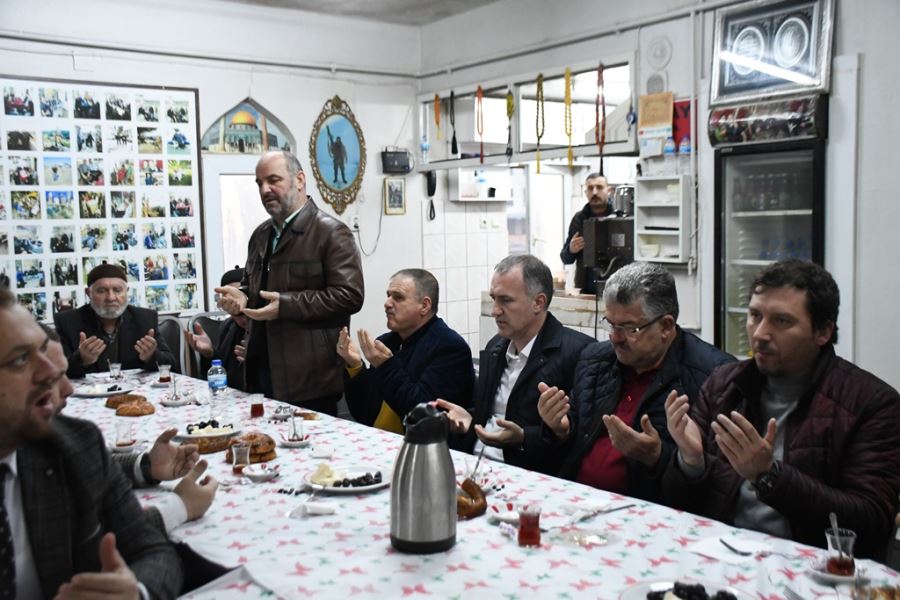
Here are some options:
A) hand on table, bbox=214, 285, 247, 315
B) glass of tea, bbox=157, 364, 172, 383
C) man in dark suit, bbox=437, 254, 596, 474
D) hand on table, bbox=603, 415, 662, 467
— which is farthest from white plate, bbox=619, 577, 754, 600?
glass of tea, bbox=157, 364, 172, 383

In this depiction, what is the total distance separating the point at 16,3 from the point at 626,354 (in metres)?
4.38

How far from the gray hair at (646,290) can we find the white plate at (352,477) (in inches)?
34.9

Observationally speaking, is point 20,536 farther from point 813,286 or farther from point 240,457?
point 813,286

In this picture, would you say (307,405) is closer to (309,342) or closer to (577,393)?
(309,342)

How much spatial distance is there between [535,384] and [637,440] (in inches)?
26.7

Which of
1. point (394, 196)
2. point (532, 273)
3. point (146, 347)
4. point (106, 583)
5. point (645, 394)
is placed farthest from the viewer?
point (394, 196)

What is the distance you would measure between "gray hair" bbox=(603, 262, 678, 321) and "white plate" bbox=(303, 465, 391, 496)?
34.9 inches

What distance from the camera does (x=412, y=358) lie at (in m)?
3.36

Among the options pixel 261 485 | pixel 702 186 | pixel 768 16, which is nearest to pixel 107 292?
pixel 261 485

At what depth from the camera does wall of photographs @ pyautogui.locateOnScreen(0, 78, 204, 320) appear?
5098 millimetres

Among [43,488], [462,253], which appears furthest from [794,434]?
[462,253]

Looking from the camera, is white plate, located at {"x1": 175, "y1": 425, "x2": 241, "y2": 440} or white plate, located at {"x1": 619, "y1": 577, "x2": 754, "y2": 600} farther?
white plate, located at {"x1": 175, "y1": 425, "x2": 241, "y2": 440}

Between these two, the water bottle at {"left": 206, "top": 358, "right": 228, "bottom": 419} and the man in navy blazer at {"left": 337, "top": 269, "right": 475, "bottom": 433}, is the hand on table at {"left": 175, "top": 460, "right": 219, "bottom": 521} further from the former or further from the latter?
the water bottle at {"left": 206, "top": 358, "right": 228, "bottom": 419}

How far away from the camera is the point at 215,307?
5.92 m
